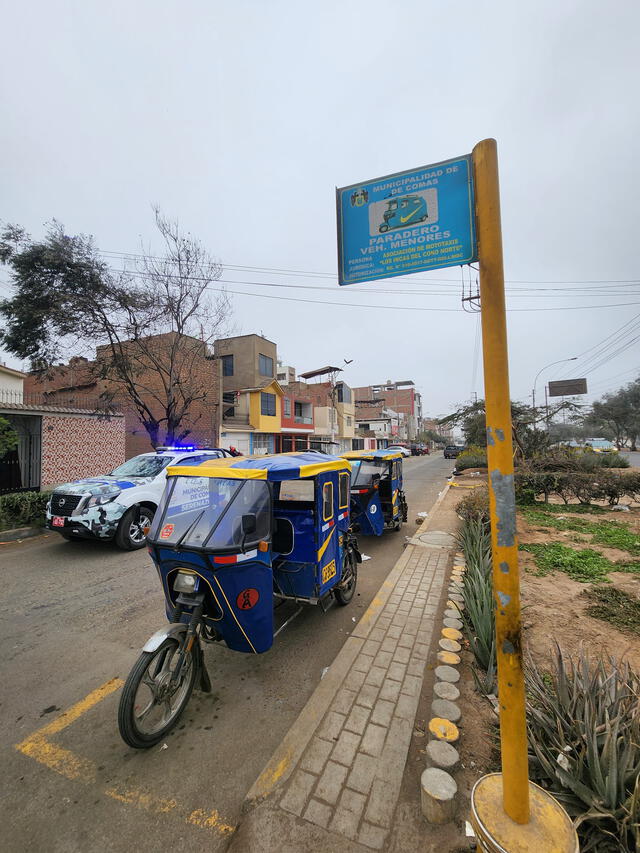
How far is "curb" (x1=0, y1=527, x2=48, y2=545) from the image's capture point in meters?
7.65

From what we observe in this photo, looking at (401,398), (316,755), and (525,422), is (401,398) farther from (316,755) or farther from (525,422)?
(316,755)

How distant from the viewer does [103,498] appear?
6863 mm

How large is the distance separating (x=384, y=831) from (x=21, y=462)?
52.3 feet

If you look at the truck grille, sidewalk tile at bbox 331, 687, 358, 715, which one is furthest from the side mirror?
the truck grille

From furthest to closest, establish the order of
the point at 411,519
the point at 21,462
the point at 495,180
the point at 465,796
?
1. the point at 21,462
2. the point at 411,519
3. the point at 465,796
4. the point at 495,180

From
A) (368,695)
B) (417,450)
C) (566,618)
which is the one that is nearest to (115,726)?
(368,695)

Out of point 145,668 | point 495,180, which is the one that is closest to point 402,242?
point 495,180

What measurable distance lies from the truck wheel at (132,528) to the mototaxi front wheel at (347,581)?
14.9 ft

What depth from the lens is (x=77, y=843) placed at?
1943mm

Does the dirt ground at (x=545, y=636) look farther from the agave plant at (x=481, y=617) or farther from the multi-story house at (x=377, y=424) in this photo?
the multi-story house at (x=377, y=424)

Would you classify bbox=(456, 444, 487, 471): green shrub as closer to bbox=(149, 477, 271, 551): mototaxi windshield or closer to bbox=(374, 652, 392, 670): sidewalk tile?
bbox=(374, 652, 392, 670): sidewalk tile

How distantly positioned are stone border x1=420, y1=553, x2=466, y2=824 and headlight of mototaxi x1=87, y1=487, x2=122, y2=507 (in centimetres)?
615

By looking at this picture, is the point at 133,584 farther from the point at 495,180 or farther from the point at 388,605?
the point at 495,180

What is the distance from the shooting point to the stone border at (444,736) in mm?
2051
